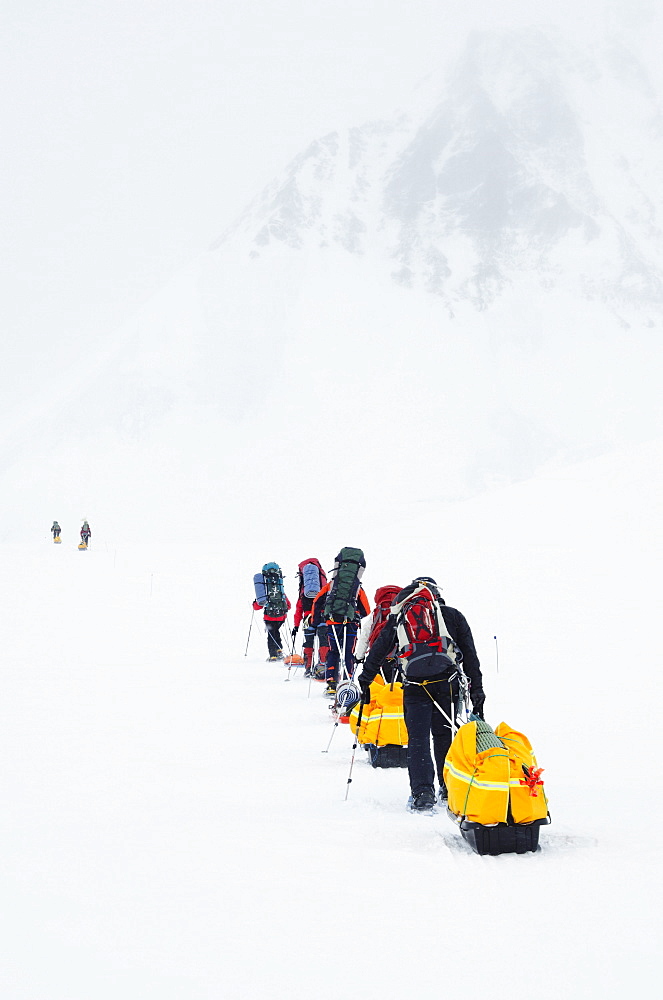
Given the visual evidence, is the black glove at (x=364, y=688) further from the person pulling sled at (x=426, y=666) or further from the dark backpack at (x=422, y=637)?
the dark backpack at (x=422, y=637)

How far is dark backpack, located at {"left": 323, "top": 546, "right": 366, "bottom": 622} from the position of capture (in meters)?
10.7

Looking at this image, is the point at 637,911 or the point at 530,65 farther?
the point at 530,65

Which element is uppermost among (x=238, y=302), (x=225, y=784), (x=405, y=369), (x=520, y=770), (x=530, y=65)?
(x=530, y=65)

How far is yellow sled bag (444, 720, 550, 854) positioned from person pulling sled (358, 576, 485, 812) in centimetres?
73

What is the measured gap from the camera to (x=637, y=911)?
4059 mm

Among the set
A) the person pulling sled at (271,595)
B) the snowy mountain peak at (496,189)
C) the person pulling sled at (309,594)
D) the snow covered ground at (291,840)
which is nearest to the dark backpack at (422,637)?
the snow covered ground at (291,840)

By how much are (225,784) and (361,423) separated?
72.5 metres

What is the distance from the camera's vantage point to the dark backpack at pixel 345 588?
10695mm

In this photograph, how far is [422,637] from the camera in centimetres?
605

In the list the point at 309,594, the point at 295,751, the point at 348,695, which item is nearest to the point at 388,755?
the point at 348,695

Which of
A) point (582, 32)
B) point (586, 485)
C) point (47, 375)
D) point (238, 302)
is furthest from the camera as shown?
point (582, 32)

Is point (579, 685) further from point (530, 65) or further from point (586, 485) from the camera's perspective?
point (530, 65)

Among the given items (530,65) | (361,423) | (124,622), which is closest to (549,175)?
(530,65)

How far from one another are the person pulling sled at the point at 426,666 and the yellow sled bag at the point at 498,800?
0.73 metres
